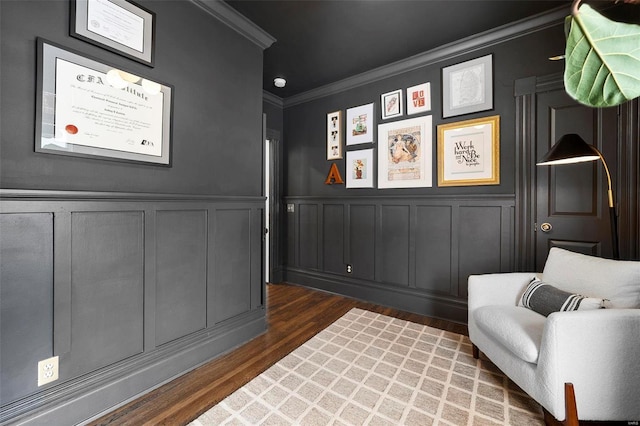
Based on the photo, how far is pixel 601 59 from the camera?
52cm

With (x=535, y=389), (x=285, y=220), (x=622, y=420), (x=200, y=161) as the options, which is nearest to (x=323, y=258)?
(x=285, y=220)

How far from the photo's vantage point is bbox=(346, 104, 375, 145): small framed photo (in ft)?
11.4

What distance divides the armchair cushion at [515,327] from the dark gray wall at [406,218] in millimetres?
1013

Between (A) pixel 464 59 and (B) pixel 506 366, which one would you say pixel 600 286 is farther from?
(A) pixel 464 59

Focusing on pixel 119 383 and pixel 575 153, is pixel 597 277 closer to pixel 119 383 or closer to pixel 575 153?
pixel 575 153

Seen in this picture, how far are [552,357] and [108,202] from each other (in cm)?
251

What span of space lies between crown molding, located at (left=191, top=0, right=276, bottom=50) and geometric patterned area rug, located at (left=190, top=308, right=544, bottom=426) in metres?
2.76

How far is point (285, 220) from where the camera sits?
438 centimetres

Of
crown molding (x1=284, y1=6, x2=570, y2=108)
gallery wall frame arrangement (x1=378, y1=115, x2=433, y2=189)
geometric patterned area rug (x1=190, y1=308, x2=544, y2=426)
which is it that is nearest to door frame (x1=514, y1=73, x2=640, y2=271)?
crown molding (x1=284, y1=6, x2=570, y2=108)

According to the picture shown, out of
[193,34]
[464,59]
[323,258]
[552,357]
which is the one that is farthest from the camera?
[323,258]

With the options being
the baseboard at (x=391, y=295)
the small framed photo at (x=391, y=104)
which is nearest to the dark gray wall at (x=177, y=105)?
the small framed photo at (x=391, y=104)

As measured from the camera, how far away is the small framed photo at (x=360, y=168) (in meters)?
3.50

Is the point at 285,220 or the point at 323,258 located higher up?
the point at 285,220

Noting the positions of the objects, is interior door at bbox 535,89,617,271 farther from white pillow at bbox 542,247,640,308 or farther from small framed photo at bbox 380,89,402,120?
small framed photo at bbox 380,89,402,120
